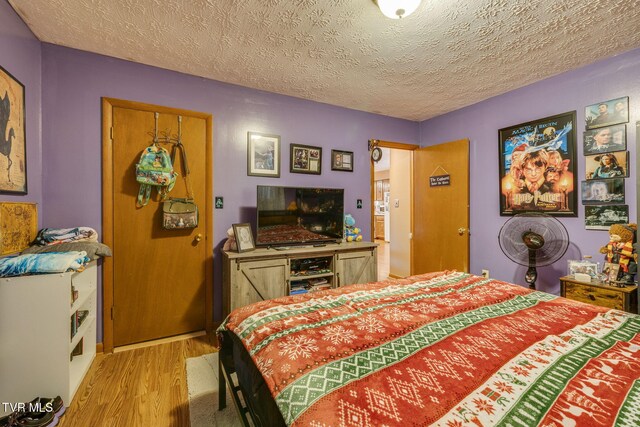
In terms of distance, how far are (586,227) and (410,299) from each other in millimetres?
2227

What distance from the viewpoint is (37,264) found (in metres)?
1.62

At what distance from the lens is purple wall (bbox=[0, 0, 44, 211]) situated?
1783mm

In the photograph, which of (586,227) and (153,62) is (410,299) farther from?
(153,62)

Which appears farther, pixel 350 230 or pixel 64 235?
pixel 350 230

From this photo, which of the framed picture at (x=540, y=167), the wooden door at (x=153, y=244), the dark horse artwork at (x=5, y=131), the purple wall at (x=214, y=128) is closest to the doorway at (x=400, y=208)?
the purple wall at (x=214, y=128)

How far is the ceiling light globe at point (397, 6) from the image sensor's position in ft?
5.36

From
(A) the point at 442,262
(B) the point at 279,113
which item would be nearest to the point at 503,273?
(A) the point at 442,262

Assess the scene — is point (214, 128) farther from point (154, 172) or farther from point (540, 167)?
point (540, 167)

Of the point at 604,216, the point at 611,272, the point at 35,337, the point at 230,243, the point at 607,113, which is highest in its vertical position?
the point at 607,113

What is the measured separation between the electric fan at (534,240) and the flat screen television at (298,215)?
176cm

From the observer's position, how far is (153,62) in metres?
2.55

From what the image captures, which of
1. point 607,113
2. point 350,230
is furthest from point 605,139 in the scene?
point 350,230

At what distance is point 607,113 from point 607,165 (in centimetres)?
46

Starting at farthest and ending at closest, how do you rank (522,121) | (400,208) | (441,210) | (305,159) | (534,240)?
(400,208), (441,210), (305,159), (522,121), (534,240)
